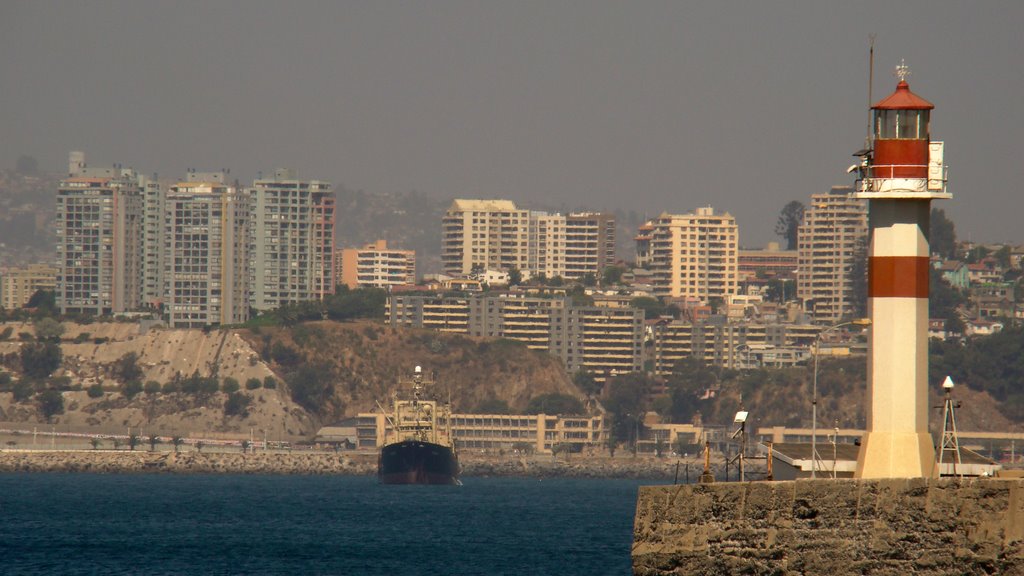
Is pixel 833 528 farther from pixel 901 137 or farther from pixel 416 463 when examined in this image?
pixel 416 463

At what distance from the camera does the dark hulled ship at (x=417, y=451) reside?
16338 centimetres

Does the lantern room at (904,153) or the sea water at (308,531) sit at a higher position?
the lantern room at (904,153)

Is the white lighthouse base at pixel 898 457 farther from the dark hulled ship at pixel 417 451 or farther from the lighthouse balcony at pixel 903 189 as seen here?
the dark hulled ship at pixel 417 451

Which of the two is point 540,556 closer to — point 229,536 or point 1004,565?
point 229,536

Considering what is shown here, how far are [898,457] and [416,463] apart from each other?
14089 cm

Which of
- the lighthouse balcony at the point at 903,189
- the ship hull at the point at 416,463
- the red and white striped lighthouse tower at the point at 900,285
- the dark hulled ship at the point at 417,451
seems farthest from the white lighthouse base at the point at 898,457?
the dark hulled ship at the point at 417,451

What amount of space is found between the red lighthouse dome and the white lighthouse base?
352cm

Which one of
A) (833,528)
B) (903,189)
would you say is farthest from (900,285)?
(833,528)

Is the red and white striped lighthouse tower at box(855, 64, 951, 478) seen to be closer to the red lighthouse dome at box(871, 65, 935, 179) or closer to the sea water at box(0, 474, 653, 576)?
the red lighthouse dome at box(871, 65, 935, 179)

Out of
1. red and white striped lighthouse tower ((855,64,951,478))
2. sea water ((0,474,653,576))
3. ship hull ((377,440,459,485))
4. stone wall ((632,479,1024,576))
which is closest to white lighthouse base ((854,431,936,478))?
red and white striped lighthouse tower ((855,64,951,478))

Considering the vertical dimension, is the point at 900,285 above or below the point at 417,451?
above

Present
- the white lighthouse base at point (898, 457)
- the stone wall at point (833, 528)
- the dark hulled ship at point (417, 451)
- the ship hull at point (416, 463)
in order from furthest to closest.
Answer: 1. the dark hulled ship at point (417, 451)
2. the ship hull at point (416, 463)
3. the white lighthouse base at point (898, 457)
4. the stone wall at point (833, 528)

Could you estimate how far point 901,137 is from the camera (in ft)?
81.2

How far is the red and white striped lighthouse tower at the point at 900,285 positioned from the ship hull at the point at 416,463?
139 metres
